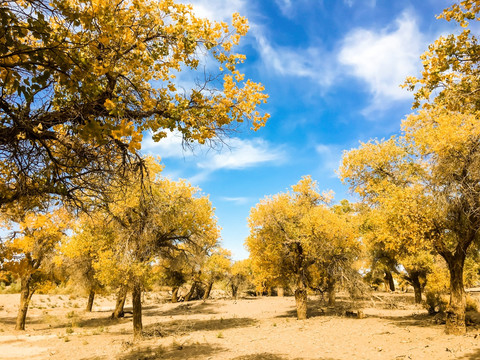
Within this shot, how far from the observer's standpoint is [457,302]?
10.5m

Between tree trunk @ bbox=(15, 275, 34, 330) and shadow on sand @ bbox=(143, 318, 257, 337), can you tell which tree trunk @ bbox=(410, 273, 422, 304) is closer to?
shadow on sand @ bbox=(143, 318, 257, 337)

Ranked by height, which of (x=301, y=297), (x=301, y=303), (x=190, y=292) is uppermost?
(x=301, y=297)

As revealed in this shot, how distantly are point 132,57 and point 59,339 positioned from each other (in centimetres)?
1558

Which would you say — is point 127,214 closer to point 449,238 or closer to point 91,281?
point 91,281

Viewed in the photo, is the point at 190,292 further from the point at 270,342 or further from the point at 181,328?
the point at 270,342

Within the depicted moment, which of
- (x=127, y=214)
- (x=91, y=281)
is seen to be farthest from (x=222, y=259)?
(x=127, y=214)

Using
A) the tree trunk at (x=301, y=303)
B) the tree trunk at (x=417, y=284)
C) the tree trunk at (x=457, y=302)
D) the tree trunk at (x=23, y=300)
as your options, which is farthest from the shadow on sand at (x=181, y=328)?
the tree trunk at (x=417, y=284)

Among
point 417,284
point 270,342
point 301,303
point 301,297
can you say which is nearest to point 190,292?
point 301,303

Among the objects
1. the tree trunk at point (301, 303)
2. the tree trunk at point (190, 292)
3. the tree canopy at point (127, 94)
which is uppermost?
the tree canopy at point (127, 94)

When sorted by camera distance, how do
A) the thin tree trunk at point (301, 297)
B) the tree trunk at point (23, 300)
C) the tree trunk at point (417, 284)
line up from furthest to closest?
the tree trunk at point (417, 284), the thin tree trunk at point (301, 297), the tree trunk at point (23, 300)

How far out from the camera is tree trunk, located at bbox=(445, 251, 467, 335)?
34.0ft

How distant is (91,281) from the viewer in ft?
63.7

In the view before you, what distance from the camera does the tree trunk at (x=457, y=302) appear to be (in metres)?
10.4

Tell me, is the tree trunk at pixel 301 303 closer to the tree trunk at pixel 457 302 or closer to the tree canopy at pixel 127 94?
the tree trunk at pixel 457 302
